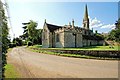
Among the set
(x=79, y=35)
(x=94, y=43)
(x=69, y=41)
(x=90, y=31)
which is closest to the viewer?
(x=69, y=41)

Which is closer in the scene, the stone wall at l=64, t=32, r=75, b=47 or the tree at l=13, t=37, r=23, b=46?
the stone wall at l=64, t=32, r=75, b=47

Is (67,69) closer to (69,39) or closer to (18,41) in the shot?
(69,39)

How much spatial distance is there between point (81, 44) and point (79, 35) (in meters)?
3.89

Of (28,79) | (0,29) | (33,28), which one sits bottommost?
(28,79)

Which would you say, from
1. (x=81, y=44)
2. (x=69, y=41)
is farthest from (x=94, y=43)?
(x=69, y=41)

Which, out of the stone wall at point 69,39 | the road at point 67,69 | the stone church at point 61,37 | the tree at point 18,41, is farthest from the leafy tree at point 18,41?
the road at point 67,69

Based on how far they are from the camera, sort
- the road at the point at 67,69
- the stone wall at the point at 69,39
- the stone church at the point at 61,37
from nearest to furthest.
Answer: the road at the point at 67,69 → the stone wall at the point at 69,39 → the stone church at the point at 61,37

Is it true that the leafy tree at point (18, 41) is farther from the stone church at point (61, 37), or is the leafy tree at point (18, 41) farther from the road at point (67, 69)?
the road at point (67, 69)

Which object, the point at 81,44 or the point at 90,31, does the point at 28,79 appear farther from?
the point at 90,31

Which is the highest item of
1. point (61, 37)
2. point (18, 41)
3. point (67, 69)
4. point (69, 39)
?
point (61, 37)

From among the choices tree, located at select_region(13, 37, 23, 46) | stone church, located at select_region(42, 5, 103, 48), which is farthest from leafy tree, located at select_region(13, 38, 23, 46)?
stone church, located at select_region(42, 5, 103, 48)

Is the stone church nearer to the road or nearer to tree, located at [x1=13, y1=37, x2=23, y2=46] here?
the road

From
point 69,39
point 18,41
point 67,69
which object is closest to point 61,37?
point 69,39

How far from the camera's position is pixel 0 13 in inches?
314
